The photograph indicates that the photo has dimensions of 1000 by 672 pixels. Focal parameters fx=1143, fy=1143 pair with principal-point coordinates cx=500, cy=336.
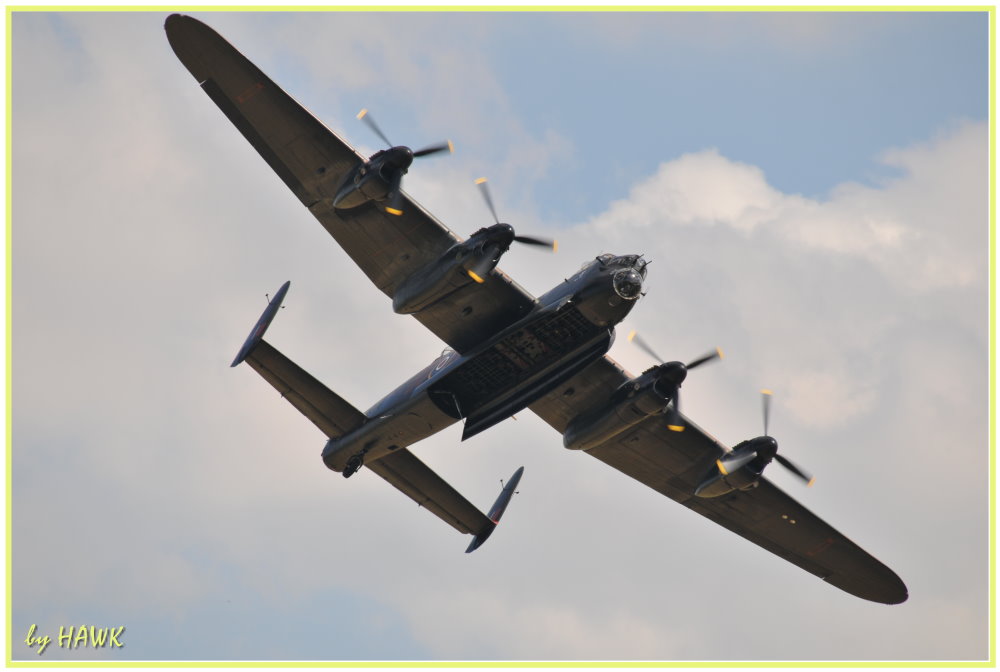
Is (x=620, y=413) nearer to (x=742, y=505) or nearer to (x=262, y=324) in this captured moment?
(x=742, y=505)

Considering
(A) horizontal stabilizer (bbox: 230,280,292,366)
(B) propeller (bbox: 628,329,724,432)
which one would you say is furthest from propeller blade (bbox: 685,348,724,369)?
(A) horizontal stabilizer (bbox: 230,280,292,366)

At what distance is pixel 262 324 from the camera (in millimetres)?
33250

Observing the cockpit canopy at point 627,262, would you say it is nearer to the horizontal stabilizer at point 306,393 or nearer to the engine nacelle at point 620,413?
the engine nacelle at point 620,413

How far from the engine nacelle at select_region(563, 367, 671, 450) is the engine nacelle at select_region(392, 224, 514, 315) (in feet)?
20.4

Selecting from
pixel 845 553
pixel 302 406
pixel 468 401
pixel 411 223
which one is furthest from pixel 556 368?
pixel 845 553

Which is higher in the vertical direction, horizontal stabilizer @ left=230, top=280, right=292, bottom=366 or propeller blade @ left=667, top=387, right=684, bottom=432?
propeller blade @ left=667, top=387, right=684, bottom=432

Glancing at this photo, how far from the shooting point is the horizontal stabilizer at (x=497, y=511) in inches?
1480

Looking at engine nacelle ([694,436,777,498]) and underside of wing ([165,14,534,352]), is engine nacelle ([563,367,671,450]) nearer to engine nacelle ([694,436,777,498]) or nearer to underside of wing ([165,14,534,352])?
engine nacelle ([694,436,777,498])

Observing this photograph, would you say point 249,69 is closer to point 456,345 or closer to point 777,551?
point 456,345

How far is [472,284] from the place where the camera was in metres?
32.6

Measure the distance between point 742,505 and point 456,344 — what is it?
496 inches

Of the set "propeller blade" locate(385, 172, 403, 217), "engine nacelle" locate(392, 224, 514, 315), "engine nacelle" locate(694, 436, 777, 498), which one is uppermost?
"propeller blade" locate(385, 172, 403, 217)

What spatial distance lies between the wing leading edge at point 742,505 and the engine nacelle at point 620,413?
70 cm

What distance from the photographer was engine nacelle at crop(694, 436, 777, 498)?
3509 cm
